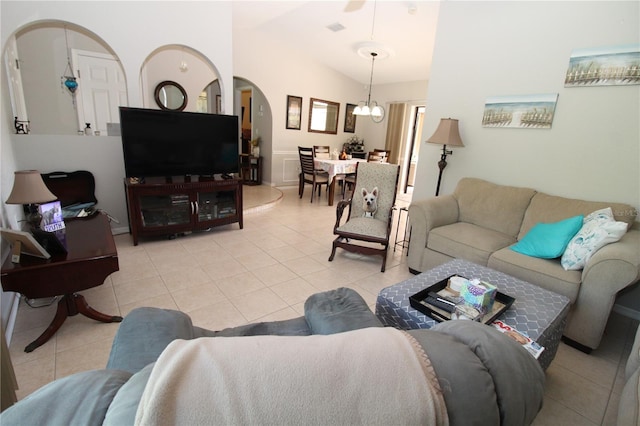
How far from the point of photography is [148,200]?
129 inches

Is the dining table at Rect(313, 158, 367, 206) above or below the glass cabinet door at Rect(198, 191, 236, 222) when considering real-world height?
above

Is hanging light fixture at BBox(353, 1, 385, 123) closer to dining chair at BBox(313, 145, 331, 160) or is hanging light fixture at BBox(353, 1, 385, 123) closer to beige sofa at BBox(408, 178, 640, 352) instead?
dining chair at BBox(313, 145, 331, 160)

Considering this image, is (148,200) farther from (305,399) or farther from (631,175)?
(631,175)

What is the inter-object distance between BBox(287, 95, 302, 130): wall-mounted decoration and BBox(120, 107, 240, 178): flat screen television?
9.89ft

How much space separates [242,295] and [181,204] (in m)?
1.60

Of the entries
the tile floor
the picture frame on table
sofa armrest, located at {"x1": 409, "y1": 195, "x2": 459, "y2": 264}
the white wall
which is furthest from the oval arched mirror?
sofa armrest, located at {"x1": 409, "y1": 195, "x2": 459, "y2": 264}

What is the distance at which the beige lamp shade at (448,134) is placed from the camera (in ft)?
10.2

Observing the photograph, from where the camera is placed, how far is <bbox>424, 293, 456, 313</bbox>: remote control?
1.62 metres

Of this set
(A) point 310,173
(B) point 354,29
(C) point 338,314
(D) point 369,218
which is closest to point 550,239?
(D) point 369,218

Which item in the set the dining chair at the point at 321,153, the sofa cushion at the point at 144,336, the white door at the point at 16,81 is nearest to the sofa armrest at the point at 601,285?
the sofa cushion at the point at 144,336

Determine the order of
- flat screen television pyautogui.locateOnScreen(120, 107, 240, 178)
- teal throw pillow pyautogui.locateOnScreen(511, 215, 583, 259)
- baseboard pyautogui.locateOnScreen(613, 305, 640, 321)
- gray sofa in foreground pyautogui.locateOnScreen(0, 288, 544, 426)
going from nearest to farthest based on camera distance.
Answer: gray sofa in foreground pyautogui.locateOnScreen(0, 288, 544, 426) < teal throw pillow pyautogui.locateOnScreen(511, 215, 583, 259) < baseboard pyautogui.locateOnScreen(613, 305, 640, 321) < flat screen television pyautogui.locateOnScreen(120, 107, 240, 178)

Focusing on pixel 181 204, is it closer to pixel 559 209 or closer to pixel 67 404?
pixel 67 404

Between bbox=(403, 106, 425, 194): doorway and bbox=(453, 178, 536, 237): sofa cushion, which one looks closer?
bbox=(453, 178, 536, 237): sofa cushion

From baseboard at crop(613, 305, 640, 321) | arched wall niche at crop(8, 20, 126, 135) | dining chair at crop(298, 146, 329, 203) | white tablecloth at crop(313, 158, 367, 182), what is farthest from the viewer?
dining chair at crop(298, 146, 329, 203)
